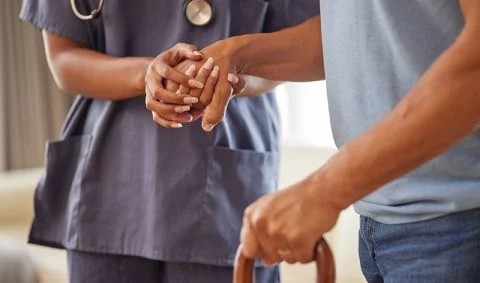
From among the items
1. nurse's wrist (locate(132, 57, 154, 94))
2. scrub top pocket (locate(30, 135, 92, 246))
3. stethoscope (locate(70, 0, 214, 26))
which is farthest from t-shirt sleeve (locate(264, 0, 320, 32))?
scrub top pocket (locate(30, 135, 92, 246))

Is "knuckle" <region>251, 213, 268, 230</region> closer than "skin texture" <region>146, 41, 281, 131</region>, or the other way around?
"knuckle" <region>251, 213, 268, 230</region>

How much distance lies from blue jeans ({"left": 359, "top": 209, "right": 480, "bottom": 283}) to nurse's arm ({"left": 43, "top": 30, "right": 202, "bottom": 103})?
1.49 ft

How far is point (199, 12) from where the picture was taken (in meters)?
1.19

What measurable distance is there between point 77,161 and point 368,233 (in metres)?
0.57

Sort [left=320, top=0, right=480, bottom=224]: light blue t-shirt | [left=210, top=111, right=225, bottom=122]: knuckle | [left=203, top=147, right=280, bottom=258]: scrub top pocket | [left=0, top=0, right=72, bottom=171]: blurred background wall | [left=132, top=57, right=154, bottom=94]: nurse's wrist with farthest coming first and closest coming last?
[left=0, top=0, right=72, bottom=171]: blurred background wall
[left=203, top=147, right=280, bottom=258]: scrub top pocket
[left=132, top=57, right=154, bottom=94]: nurse's wrist
[left=210, top=111, right=225, bottom=122]: knuckle
[left=320, top=0, right=480, bottom=224]: light blue t-shirt

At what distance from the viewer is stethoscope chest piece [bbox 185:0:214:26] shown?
1184mm

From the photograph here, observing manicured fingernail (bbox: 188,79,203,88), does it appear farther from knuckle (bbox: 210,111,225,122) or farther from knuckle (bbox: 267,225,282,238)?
knuckle (bbox: 267,225,282,238)

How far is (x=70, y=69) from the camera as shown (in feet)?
3.96

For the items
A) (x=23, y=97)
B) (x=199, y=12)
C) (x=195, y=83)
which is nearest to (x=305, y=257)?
(x=195, y=83)

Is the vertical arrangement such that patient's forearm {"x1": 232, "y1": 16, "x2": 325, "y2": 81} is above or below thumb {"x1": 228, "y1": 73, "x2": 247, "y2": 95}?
above

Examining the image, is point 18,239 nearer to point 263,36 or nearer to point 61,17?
point 61,17

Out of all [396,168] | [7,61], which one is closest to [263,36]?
[396,168]

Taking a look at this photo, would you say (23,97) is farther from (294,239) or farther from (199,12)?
(294,239)

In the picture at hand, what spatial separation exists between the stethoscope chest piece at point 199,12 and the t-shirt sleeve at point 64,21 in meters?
0.18
